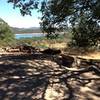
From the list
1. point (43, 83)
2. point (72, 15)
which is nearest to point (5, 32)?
point (72, 15)

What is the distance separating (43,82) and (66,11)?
5437mm

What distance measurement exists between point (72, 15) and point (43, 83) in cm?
616

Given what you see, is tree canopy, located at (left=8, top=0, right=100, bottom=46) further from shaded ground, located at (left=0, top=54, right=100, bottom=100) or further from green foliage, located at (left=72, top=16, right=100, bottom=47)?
shaded ground, located at (left=0, top=54, right=100, bottom=100)

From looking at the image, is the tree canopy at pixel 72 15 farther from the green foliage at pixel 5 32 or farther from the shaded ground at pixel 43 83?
the green foliage at pixel 5 32

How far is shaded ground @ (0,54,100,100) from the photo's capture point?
802 cm

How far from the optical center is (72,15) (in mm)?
14555

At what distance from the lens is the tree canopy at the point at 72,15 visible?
13.4 metres

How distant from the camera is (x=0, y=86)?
28.1 ft

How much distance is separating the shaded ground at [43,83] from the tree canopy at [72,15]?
2.99m

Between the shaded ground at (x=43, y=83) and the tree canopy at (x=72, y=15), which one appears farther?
the tree canopy at (x=72, y=15)

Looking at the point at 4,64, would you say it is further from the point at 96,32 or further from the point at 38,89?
the point at 96,32

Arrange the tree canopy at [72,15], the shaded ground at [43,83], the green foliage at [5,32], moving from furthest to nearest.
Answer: the green foliage at [5,32] < the tree canopy at [72,15] < the shaded ground at [43,83]

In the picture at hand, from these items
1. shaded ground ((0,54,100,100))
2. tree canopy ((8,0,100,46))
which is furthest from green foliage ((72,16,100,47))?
shaded ground ((0,54,100,100))

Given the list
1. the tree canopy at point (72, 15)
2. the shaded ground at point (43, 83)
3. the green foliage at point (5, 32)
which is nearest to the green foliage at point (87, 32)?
the tree canopy at point (72, 15)
